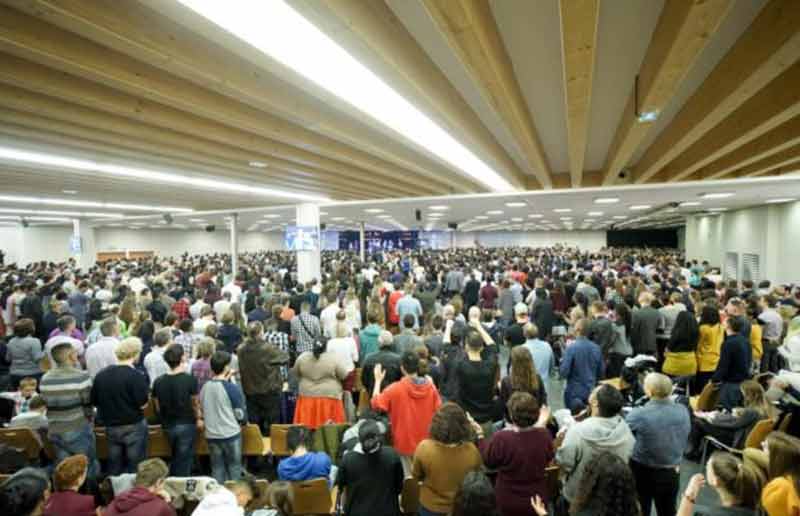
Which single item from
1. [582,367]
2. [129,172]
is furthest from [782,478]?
[129,172]

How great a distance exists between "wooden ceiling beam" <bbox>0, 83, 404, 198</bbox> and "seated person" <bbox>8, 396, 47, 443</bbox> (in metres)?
2.75

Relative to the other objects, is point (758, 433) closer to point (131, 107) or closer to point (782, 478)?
point (782, 478)

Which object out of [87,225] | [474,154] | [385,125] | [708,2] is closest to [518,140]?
[474,154]

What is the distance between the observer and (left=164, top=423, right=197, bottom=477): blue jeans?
3.93 metres

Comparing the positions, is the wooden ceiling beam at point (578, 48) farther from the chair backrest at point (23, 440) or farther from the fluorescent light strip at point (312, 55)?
the chair backrest at point (23, 440)

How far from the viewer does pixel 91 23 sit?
7.65 ft

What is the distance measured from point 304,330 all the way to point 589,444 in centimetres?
417

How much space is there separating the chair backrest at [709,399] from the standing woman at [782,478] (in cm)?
244

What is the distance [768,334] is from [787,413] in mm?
3430

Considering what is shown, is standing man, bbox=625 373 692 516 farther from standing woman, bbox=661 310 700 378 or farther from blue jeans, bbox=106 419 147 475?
blue jeans, bbox=106 419 147 475

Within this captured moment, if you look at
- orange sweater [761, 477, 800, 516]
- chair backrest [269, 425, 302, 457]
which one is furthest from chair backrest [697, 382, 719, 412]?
chair backrest [269, 425, 302, 457]

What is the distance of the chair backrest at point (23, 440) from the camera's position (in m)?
3.69

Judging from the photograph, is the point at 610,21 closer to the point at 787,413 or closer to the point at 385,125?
the point at 385,125

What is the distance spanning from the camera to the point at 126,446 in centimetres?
387
